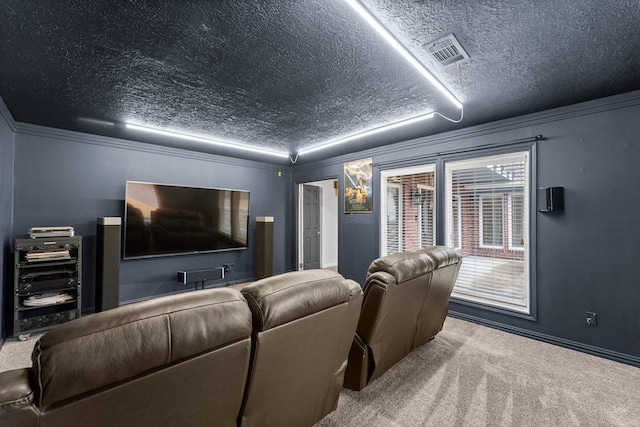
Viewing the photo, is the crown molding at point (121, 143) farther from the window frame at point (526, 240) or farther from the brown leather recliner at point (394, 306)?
the brown leather recliner at point (394, 306)

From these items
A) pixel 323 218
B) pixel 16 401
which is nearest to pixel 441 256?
pixel 16 401

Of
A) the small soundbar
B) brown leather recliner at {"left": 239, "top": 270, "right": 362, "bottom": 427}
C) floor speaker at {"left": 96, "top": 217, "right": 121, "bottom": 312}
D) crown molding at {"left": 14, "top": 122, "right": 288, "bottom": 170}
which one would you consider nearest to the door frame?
crown molding at {"left": 14, "top": 122, "right": 288, "bottom": 170}

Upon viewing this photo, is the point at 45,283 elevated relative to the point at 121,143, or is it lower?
lower

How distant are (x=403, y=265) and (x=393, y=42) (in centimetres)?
151

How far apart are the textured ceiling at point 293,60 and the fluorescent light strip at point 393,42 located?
0.04 m

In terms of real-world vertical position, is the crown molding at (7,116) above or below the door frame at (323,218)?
above

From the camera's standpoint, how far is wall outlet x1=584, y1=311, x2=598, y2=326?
2801 mm

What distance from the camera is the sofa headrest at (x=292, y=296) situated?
3.80ft

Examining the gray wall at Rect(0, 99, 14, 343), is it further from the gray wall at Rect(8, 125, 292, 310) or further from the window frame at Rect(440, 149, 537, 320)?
the window frame at Rect(440, 149, 537, 320)

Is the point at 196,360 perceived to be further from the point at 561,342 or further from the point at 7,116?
the point at 7,116

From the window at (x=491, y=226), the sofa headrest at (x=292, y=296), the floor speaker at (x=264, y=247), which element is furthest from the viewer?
the floor speaker at (x=264, y=247)

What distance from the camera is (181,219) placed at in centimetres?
450

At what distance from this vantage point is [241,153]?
5066 millimetres

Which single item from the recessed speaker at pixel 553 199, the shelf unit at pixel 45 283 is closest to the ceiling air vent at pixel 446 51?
the recessed speaker at pixel 553 199
